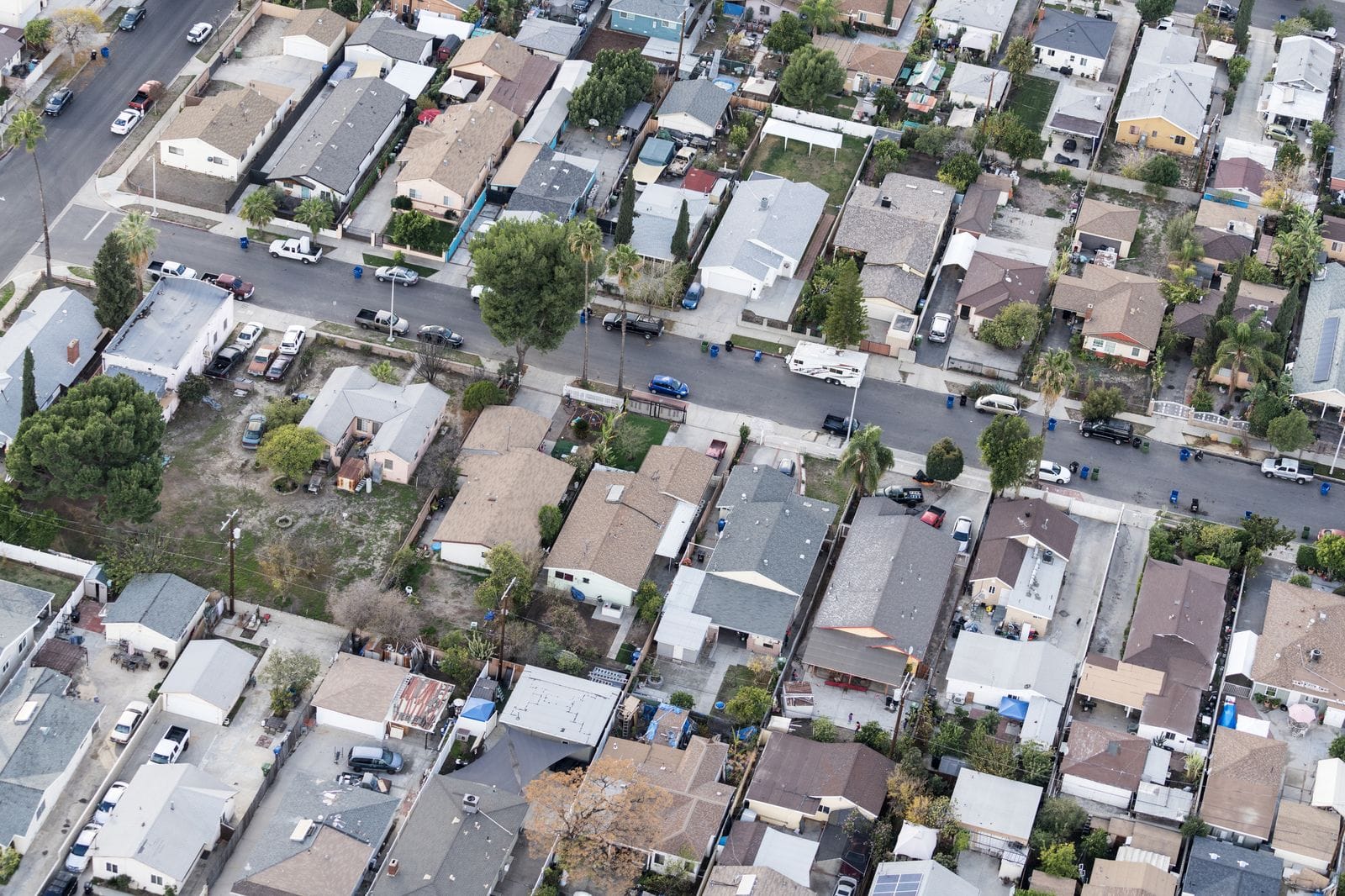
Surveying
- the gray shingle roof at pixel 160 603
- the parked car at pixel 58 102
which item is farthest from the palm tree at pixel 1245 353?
the parked car at pixel 58 102

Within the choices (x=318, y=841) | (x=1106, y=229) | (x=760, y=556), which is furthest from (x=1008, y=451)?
(x=318, y=841)

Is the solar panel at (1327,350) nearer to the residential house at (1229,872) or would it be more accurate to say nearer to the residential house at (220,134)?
the residential house at (1229,872)

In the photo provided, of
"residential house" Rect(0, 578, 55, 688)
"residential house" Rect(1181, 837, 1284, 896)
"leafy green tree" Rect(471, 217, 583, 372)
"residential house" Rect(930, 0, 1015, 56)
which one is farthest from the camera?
"residential house" Rect(930, 0, 1015, 56)

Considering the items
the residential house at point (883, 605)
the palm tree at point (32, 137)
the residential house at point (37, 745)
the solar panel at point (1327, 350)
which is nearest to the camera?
the residential house at point (37, 745)

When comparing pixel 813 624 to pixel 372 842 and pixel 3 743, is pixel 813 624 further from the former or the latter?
pixel 3 743

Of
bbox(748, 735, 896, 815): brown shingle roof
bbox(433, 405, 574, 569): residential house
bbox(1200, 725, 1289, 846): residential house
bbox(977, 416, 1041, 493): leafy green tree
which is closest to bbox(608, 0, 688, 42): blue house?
bbox(433, 405, 574, 569): residential house

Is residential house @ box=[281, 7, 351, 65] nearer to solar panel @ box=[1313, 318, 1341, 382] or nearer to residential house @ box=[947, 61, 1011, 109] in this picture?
residential house @ box=[947, 61, 1011, 109]
